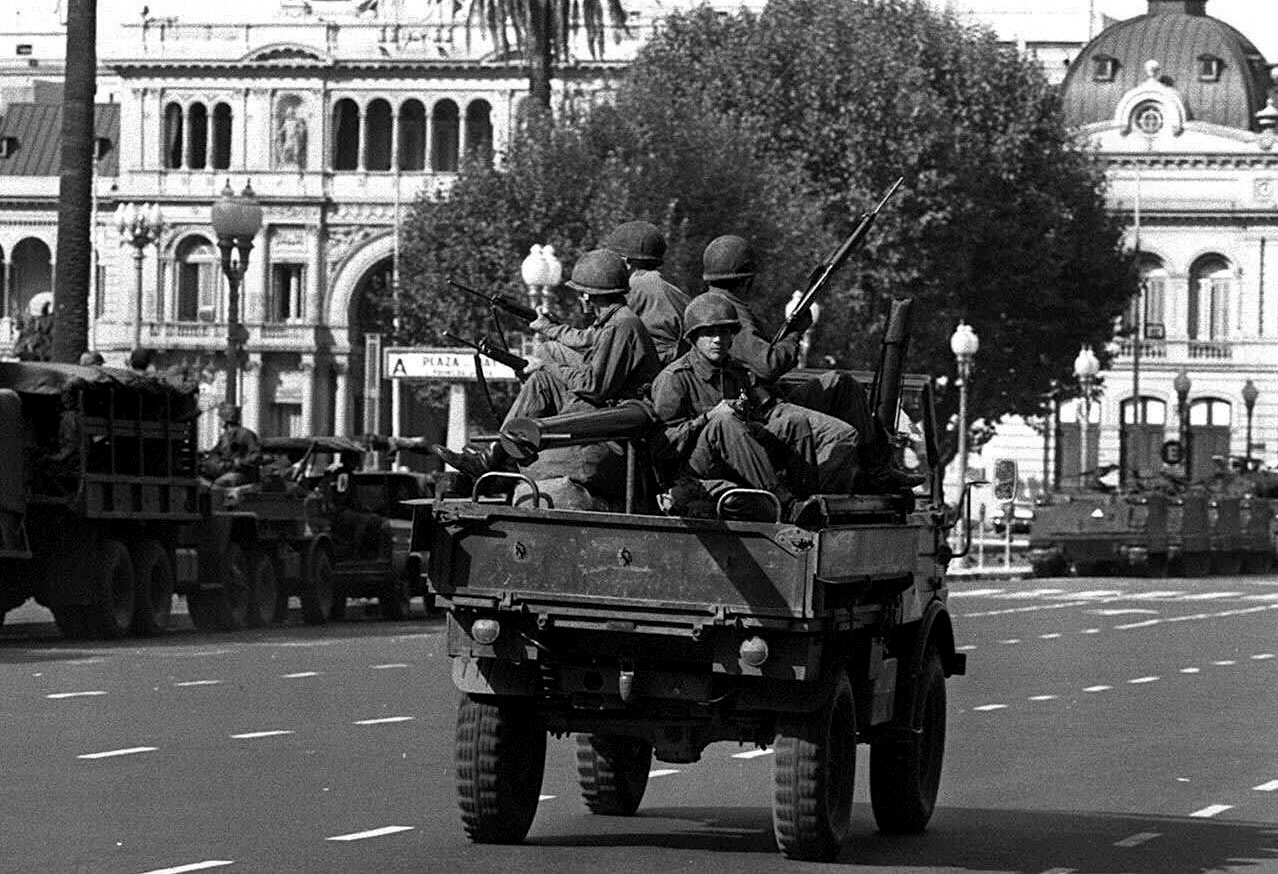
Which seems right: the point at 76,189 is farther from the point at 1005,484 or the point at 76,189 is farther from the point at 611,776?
the point at 611,776

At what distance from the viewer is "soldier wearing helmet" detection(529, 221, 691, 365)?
46.9 feet

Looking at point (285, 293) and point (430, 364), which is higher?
point (285, 293)

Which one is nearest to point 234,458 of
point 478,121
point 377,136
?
point 478,121

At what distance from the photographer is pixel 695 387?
1354 cm

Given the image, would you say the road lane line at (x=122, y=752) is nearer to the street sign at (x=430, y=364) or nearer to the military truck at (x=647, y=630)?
the military truck at (x=647, y=630)

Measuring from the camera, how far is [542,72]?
56938 mm

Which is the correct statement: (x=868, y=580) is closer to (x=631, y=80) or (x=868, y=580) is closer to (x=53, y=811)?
(x=53, y=811)

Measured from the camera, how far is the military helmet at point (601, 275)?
14070 millimetres

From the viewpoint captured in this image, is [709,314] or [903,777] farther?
[903,777]

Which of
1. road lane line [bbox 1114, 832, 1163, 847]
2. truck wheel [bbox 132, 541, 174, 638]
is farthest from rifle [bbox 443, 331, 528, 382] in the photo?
truck wheel [bbox 132, 541, 174, 638]

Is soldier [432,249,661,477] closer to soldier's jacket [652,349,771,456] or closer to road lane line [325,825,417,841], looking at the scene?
soldier's jacket [652,349,771,456]

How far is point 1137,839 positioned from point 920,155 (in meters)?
52.2

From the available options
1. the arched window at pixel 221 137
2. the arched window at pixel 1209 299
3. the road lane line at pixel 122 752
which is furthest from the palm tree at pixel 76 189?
the arched window at pixel 1209 299

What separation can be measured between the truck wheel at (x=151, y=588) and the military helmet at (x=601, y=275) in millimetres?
17617
